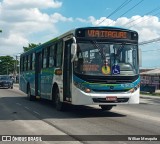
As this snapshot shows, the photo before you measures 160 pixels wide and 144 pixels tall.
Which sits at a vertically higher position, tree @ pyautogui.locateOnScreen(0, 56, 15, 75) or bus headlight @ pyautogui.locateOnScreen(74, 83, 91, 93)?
tree @ pyautogui.locateOnScreen(0, 56, 15, 75)

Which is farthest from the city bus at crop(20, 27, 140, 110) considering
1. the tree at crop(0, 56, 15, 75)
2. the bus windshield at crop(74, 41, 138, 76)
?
the tree at crop(0, 56, 15, 75)

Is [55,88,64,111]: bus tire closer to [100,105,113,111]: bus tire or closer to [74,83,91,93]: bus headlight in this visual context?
[100,105,113,111]: bus tire

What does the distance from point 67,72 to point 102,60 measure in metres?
1.69

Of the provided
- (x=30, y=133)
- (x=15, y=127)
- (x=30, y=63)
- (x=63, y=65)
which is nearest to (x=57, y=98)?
(x=63, y=65)

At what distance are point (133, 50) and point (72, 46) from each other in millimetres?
2506

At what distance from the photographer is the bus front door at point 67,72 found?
14910 mm

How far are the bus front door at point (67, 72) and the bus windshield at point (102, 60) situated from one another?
685 mm

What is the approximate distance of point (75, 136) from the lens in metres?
10.1

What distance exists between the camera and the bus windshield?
14.2 m

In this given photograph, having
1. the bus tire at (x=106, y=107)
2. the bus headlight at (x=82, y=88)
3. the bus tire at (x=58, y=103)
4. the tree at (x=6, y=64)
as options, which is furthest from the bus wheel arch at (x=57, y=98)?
the tree at (x=6, y=64)

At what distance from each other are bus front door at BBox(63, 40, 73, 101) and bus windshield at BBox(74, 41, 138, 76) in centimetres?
69

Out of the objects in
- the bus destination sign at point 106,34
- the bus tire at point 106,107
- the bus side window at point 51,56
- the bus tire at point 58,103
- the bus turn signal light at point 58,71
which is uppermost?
the bus destination sign at point 106,34

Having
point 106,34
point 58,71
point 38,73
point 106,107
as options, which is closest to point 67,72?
point 58,71

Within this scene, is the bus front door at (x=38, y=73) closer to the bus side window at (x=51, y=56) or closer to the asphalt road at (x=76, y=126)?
the bus side window at (x=51, y=56)
